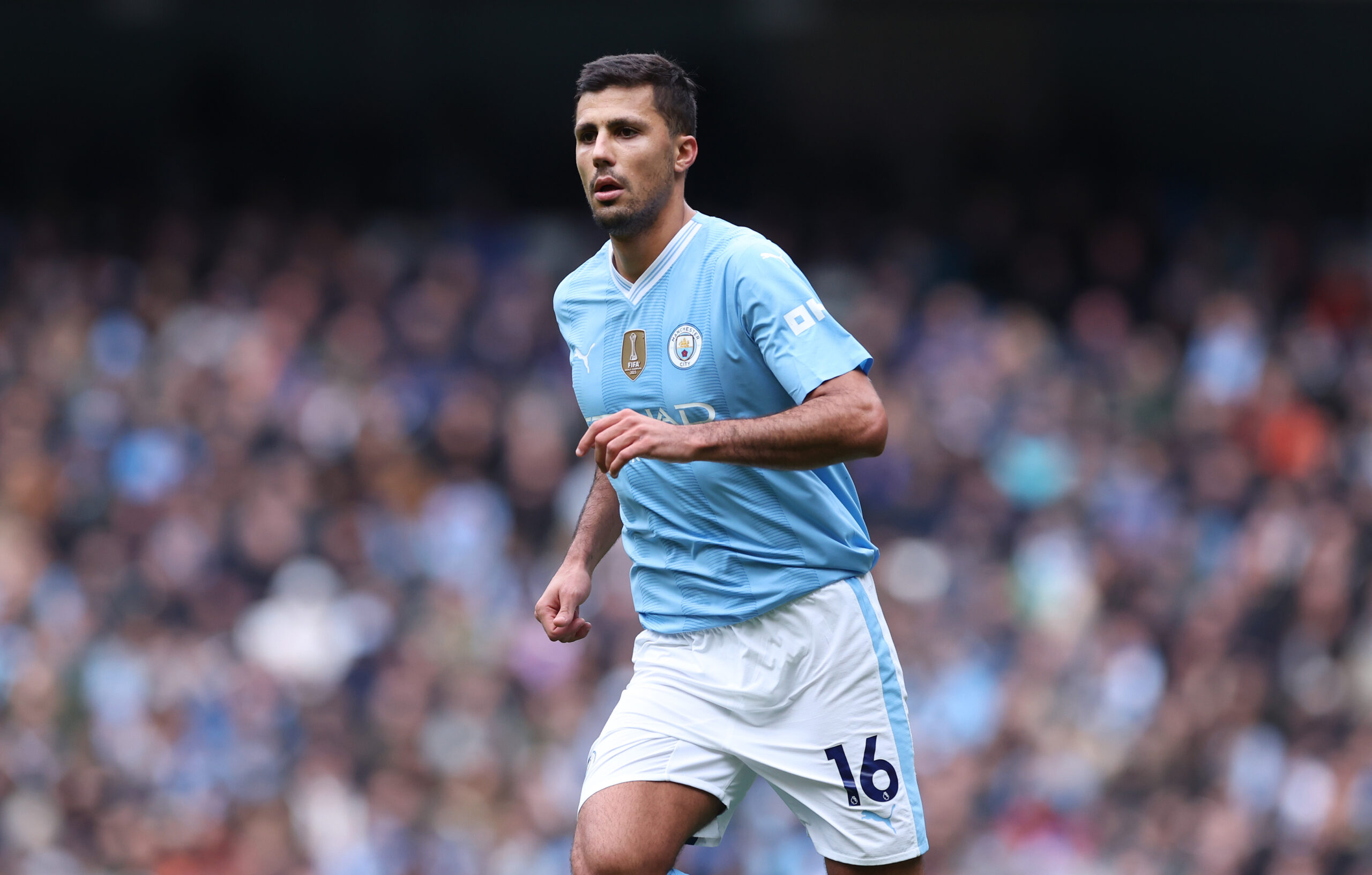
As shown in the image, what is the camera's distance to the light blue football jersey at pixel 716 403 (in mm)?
3879

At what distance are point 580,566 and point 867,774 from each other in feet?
3.04

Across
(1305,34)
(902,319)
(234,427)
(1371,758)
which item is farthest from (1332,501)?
(234,427)

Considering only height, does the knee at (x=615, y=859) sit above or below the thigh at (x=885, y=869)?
above

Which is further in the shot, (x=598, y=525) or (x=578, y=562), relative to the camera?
(x=598, y=525)

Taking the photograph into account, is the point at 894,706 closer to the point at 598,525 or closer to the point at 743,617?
the point at 743,617

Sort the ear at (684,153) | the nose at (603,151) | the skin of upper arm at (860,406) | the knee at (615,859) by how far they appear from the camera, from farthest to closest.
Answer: the ear at (684,153), the nose at (603,151), the knee at (615,859), the skin of upper arm at (860,406)

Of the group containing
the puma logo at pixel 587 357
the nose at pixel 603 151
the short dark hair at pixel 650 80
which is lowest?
Result: the puma logo at pixel 587 357

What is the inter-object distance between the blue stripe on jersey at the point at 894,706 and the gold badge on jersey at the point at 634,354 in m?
0.77

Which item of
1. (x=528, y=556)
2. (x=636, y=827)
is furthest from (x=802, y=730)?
(x=528, y=556)

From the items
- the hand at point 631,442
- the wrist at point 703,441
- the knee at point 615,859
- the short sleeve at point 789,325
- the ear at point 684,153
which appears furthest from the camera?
the ear at point 684,153

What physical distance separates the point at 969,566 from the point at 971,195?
5.43 meters

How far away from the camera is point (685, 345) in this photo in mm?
3967

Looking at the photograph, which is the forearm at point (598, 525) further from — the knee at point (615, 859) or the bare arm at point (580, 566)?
the knee at point (615, 859)

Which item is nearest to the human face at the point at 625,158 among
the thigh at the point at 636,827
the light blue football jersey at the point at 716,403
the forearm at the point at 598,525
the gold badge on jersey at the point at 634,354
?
the light blue football jersey at the point at 716,403
